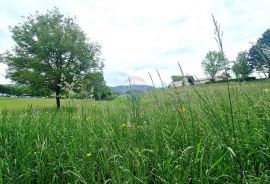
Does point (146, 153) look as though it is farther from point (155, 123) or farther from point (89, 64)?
point (89, 64)

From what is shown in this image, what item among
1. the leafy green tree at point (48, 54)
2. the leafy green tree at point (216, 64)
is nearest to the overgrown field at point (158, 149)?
the leafy green tree at point (216, 64)

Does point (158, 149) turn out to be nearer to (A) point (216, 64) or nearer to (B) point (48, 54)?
(A) point (216, 64)

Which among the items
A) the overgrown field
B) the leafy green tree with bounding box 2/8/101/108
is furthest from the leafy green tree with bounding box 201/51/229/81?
the leafy green tree with bounding box 2/8/101/108

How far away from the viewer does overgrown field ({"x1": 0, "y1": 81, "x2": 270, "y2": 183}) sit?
2010 millimetres

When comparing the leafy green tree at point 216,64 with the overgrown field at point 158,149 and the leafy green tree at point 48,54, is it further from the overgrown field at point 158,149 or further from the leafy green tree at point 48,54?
the leafy green tree at point 48,54

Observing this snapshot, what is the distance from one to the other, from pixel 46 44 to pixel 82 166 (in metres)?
28.0

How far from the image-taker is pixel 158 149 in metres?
2.46

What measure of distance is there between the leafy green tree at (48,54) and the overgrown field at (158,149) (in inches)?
965

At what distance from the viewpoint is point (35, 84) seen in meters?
27.4

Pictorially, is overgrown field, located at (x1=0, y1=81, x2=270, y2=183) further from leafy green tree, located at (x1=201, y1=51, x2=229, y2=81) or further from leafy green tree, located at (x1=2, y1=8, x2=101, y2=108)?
leafy green tree, located at (x1=2, y1=8, x2=101, y2=108)

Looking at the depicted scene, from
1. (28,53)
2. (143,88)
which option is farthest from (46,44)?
(143,88)

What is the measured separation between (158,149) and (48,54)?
28.2 meters

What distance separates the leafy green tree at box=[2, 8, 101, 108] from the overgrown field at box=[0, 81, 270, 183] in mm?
24506

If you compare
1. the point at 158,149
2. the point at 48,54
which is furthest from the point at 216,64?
the point at 48,54
